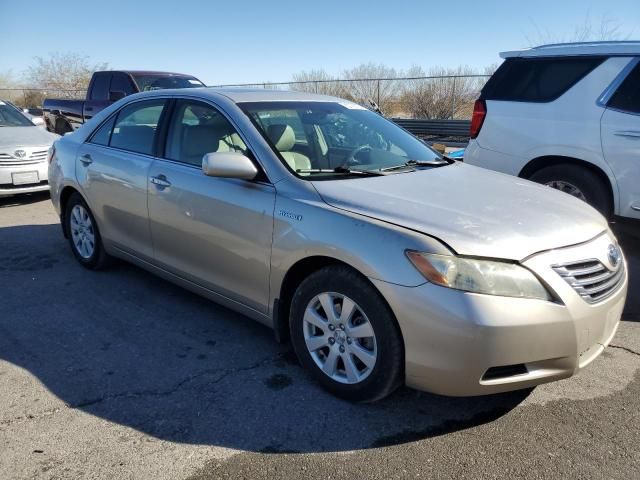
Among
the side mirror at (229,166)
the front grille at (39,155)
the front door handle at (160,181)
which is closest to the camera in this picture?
the side mirror at (229,166)

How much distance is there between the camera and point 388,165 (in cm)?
368

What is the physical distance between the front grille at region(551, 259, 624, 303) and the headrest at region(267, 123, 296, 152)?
174 cm

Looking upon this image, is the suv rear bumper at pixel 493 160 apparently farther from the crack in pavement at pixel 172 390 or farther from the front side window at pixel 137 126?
the crack in pavement at pixel 172 390

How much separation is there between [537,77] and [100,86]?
9.63 m

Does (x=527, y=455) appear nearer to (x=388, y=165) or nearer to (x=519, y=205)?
(x=519, y=205)

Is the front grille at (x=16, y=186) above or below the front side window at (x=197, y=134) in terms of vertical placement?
below

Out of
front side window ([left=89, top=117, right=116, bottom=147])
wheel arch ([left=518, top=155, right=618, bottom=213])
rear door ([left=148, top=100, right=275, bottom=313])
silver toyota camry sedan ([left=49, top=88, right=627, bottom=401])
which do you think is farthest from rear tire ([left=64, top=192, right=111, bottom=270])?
wheel arch ([left=518, top=155, right=618, bottom=213])

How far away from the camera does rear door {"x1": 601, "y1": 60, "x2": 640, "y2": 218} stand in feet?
16.5

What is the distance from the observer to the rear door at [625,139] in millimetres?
5023

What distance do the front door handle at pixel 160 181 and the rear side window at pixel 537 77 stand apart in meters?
3.78

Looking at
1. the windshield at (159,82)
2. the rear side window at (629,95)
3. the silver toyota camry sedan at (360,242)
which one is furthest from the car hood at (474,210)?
the windshield at (159,82)

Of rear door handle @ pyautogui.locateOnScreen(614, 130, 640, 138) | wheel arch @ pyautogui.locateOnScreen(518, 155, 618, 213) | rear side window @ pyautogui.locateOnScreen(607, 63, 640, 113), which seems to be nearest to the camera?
rear door handle @ pyautogui.locateOnScreen(614, 130, 640, 138)

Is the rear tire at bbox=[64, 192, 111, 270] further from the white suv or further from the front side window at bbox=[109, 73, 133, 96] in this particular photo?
the front side window at bbox=[109, 73, 133, 96]

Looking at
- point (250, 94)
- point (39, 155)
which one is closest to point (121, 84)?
point (39, 155)
